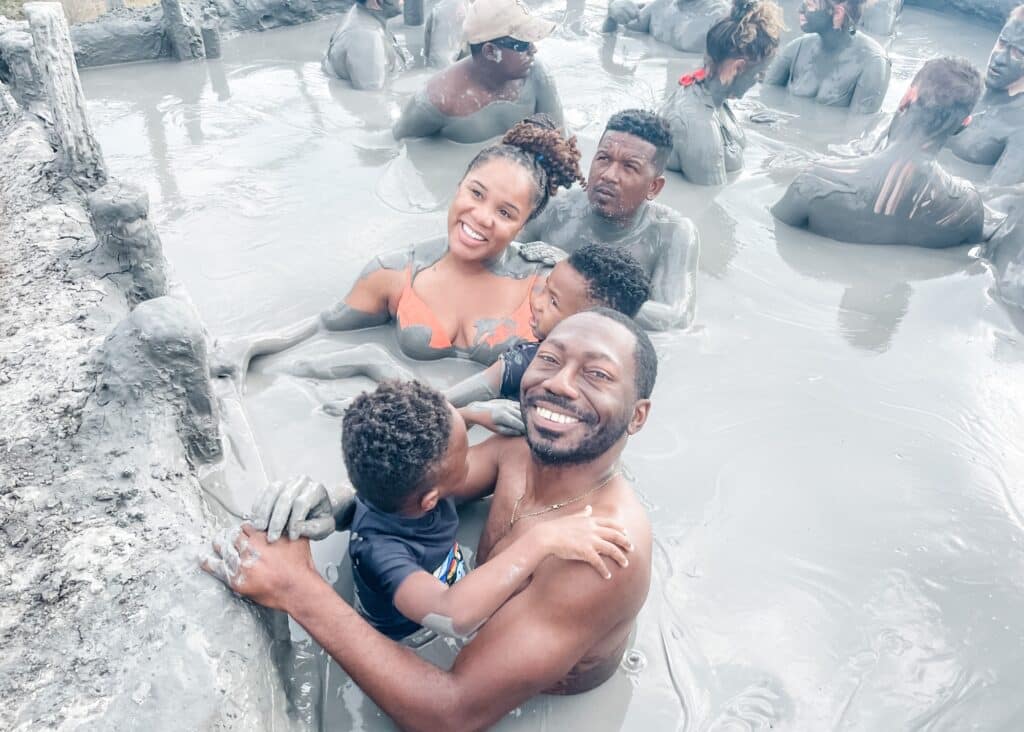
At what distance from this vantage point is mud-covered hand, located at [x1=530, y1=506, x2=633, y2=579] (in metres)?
1.97

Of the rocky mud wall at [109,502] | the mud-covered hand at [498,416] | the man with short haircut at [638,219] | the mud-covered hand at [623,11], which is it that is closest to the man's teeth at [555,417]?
the mud-covered hand at [498,416]

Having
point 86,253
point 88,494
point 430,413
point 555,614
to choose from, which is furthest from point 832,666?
point 86,253

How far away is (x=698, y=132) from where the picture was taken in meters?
5.55

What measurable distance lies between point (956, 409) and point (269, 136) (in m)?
4.92

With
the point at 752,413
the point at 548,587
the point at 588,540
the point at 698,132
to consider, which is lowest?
the point at 752,413

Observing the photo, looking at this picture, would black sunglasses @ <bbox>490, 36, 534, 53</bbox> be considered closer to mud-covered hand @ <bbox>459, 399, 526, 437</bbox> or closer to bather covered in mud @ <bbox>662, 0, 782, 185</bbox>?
bather covered in mud @ <bbox>662, 0, 782, 185</bbox>

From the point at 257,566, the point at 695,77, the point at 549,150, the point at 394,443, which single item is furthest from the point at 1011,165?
the point at 257,566

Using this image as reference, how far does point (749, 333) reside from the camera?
4195 mm

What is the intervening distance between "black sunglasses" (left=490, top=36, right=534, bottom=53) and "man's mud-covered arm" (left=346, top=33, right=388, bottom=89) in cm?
202

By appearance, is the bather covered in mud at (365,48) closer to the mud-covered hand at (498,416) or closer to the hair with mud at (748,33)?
the hair with mud at (748,33)

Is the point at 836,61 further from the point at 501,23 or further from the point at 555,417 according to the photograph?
the point at 555,417

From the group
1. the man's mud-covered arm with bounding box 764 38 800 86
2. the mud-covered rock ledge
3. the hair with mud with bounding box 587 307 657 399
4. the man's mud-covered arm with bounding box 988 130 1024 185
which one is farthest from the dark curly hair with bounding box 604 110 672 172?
the man's mud-covered arm with bounding box 764 38 800 86

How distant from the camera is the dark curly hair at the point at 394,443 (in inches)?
85.7

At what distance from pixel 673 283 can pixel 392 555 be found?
2.37m
